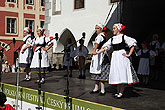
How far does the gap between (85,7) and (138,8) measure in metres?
2.69

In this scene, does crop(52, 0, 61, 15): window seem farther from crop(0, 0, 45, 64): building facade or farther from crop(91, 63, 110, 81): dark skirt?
crop(91, 63, 110, 81): dark skirt

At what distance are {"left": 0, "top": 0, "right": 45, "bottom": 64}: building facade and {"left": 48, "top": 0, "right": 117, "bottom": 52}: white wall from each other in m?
7.58

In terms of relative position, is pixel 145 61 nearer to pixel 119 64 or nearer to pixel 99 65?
pixel 99 65

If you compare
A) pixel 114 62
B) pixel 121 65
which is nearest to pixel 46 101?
pixel 114 62

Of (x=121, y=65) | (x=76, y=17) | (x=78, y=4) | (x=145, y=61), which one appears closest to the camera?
(x=121, y=65)

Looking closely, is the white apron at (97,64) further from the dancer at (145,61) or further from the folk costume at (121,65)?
the dancer at (145,61)

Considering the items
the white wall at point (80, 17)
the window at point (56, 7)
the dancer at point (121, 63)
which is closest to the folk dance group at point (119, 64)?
the dancer at point (121, 63)

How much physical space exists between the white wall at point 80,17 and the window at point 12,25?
8483 millimetres

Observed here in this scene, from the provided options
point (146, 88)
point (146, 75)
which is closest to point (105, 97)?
point (146, 88)

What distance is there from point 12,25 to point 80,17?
11.1 metres

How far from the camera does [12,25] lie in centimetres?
2123

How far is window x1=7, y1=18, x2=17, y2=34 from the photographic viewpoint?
68.5 feet

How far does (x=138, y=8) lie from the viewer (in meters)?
10.7

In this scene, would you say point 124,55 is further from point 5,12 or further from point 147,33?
point 5,12
